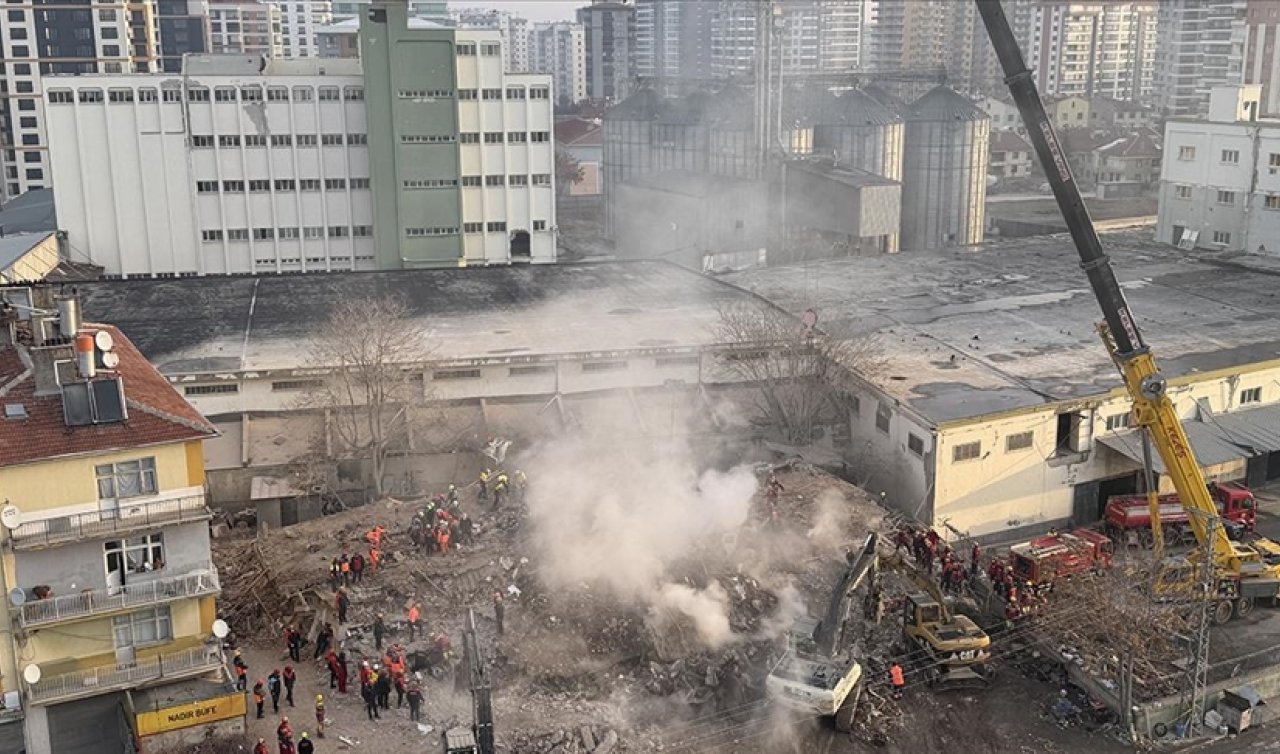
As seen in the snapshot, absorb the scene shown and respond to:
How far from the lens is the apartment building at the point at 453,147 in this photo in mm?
51438

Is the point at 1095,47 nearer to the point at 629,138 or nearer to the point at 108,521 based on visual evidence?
the point at 629,138

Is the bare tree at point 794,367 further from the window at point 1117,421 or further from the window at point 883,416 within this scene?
the window at point 1117,421

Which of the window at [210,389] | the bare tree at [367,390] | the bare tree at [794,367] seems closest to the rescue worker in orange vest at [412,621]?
the bare tree at [367,390]

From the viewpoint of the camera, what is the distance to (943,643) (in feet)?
74.7

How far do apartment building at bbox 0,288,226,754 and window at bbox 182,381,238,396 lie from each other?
11.2 meters

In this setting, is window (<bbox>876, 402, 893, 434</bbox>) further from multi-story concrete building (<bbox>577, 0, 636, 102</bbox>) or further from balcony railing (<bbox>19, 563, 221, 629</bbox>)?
multi-story concrete building (<bbox>577, 0, 636, 102</bbox>)

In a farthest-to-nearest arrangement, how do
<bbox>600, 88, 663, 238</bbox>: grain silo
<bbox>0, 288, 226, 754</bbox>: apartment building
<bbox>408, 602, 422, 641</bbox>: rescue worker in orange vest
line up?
<bbox>600, 88, 663, 238</bbox>: grain silo
<bbox>408, 602, 422, 641</bbox>: rescue worker in orange vest
<bbox>0, 288, 226, 754</bbox>: apartment building

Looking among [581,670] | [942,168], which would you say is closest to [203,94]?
[942,168]

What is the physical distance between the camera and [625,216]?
66250mm

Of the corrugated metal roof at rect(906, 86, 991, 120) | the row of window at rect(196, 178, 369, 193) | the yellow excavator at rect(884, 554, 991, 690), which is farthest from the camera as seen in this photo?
the corrugated metal roof at rect(906, 86, 991, 120)

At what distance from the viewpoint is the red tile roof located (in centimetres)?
1972

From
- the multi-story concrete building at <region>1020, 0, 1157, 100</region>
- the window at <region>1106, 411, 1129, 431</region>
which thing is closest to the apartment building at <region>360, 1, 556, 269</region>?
the window at <region>1106, 411, 1129, 431</region>

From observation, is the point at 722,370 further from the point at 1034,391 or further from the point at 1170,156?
the point at 1170,156

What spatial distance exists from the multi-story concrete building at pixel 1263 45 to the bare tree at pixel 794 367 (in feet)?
213
